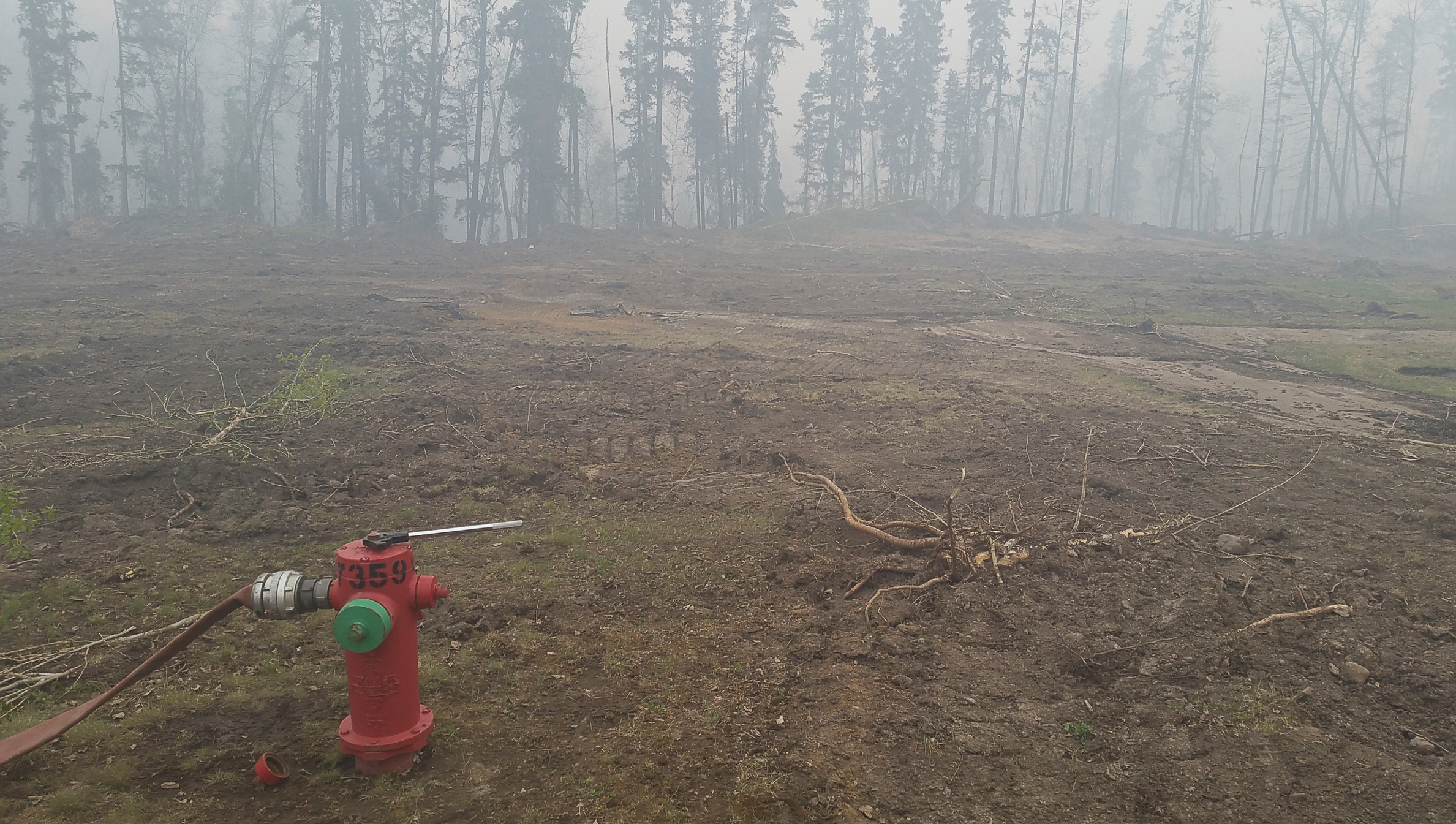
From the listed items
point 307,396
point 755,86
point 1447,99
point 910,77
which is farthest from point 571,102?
point 1447,99

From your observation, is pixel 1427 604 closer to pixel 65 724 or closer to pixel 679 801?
pixel 679 801

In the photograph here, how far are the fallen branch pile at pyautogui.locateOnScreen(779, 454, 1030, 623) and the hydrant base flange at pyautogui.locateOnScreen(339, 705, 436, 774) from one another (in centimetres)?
258

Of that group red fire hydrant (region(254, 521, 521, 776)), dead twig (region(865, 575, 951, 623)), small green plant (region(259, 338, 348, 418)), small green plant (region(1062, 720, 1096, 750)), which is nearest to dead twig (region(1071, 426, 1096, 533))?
dead twig (region(865, 575, 951, 623))

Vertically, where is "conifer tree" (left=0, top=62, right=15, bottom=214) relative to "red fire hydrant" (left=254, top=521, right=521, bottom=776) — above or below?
above

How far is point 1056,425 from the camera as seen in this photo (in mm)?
9766

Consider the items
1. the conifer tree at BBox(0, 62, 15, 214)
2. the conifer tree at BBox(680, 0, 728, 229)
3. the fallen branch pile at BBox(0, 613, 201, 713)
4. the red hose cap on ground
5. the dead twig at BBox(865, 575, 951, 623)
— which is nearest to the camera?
the red hose cap on ground

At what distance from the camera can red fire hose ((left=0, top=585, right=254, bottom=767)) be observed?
2938mm

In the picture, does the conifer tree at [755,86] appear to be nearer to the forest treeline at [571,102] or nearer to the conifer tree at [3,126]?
the forest treeline at [571,102]

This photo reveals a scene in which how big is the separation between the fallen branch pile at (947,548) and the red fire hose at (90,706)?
3.27m

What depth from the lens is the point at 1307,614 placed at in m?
4.50

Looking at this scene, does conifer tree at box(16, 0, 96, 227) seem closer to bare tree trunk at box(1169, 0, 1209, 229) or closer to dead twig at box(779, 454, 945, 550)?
dead twig at box(779, 454, 945, 550)

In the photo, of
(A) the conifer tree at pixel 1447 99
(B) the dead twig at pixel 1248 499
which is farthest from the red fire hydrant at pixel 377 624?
(A) the conifer tree at pixel 1447 99

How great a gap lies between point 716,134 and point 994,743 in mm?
44069

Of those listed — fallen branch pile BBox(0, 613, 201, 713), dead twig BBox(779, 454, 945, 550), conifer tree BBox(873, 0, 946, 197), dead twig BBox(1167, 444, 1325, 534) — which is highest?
conifer tree BBox(873, 0, 946, 197)
